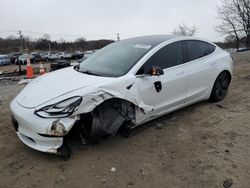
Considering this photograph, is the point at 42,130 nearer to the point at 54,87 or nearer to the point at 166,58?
the point at 54,87

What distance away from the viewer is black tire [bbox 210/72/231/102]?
4.87 m

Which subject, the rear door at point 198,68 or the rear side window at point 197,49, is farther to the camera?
the rear side window at point 197,49

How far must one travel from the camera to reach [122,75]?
3.34 meters

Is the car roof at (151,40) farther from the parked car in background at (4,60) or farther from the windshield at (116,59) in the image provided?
the parked car in background at (4,60)

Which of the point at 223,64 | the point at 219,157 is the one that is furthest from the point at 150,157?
the point at 223,64

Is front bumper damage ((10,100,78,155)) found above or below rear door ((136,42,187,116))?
below

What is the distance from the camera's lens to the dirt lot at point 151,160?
263cm

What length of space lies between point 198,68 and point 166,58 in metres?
0.77

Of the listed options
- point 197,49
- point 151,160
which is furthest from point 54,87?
point 197,49

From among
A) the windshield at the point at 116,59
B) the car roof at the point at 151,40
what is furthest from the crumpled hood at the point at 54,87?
the car roof at the point at 151,40

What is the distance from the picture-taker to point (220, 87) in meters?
5.01

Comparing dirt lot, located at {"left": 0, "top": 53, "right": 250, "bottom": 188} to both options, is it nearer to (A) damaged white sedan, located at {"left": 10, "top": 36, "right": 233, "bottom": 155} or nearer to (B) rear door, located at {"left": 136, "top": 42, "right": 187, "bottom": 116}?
(A) damaged white sedan, located at {"left": 10, "top": 36, "right": 233, "bottom": 155}

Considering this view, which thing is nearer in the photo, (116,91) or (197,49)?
(116,91)

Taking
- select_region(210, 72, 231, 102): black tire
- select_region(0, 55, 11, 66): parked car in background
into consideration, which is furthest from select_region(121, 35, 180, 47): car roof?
select_region(0, 55, 11, 66): parked car in background
